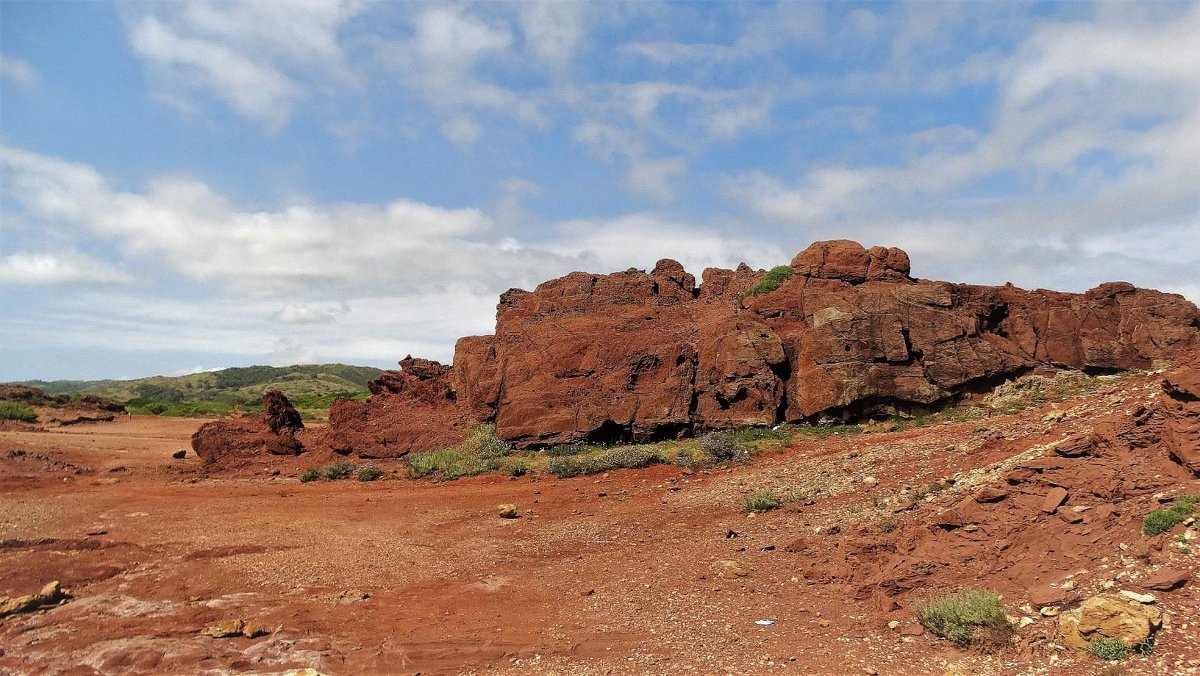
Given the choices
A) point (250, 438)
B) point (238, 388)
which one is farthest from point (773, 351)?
point (238, 388)

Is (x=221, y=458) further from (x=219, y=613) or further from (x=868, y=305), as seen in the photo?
(x=868, y=305)

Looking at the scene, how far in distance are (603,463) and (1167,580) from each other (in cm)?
1253

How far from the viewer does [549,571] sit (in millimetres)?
10820

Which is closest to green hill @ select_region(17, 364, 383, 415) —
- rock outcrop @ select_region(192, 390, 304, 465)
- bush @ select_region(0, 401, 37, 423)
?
bush @ select_region(0, 401, 37, 423)

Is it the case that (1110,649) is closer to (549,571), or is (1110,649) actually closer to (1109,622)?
(1109,622)

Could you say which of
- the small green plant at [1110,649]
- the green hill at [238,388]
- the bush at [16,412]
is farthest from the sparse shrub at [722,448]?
the green hill at [238,388]

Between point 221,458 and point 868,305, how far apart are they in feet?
68.6

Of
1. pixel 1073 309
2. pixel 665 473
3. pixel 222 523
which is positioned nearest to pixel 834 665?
pixel 665 473

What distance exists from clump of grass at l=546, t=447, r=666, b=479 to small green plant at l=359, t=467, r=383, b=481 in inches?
210

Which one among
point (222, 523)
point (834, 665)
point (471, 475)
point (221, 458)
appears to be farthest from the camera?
point (221, 458)

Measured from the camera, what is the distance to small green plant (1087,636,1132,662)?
600 centimetres

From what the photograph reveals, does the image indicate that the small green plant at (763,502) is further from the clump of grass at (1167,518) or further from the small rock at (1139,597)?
the small rock at (1139,597)

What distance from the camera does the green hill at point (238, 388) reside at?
164ft

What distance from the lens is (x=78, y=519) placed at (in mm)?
14445
